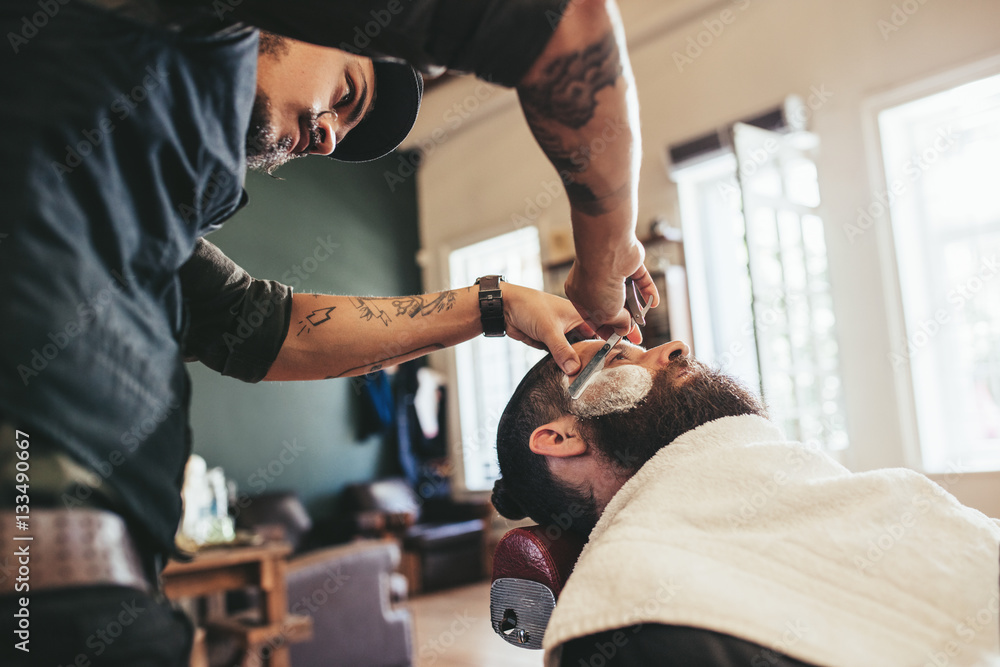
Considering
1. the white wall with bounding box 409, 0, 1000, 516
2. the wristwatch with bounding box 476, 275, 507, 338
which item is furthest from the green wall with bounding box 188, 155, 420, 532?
the wristwatch with bounding box 476, 275, 507, 338

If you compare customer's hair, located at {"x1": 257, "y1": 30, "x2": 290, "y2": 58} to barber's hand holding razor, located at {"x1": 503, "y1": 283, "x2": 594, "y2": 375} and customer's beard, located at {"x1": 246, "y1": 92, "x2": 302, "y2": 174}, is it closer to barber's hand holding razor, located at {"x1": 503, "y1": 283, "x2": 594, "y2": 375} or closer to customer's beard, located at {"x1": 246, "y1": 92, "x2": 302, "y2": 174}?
customer's beard, located at {"x1": 246, "y1": 92, "x2": 302, "y2": 174}

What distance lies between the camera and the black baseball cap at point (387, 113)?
1.44 meters

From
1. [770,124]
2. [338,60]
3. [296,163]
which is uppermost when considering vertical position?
[296,163]

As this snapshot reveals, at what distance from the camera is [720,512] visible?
42.8 inches

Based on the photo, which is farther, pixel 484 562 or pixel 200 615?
pixel 484 562

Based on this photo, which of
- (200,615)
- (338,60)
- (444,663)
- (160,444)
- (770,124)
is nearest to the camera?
(160,444)

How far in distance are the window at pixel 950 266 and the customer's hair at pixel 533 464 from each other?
3268 mm

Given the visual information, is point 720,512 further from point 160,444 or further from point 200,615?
point 200,615

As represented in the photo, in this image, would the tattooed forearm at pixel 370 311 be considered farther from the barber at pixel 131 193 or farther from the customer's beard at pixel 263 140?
the barber at pixel 131 193

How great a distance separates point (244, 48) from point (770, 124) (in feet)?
13.9

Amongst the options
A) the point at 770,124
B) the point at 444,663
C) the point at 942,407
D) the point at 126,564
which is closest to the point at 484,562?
the point at 444,663

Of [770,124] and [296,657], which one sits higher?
[770,124]

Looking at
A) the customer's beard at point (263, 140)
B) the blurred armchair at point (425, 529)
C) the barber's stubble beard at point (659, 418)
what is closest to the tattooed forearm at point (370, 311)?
the customer's beard at point (263, 140)

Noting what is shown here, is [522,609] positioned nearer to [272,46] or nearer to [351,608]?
[272,46]
